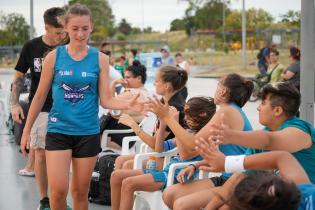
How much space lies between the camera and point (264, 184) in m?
2.53

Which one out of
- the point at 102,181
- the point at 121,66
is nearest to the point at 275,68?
the point at 121,66

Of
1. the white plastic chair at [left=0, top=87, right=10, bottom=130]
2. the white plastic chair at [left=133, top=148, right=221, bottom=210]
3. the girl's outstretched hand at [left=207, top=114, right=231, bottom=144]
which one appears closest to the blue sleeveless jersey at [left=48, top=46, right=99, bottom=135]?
the white plastic chair at [left=133, top=148, right=221, bottom=210]

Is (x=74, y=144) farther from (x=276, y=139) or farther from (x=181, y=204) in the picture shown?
(x=276, y=139)

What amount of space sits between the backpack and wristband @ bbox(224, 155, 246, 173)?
3.42 m

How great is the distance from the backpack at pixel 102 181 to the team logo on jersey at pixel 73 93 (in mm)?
1910

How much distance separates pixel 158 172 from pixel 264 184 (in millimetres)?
2772

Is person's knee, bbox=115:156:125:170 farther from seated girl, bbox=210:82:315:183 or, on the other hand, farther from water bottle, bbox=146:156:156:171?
seated girl, bbox=210:82:315:183

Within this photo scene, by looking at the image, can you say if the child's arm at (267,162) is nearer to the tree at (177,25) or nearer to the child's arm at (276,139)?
the child's arm at (276,139)

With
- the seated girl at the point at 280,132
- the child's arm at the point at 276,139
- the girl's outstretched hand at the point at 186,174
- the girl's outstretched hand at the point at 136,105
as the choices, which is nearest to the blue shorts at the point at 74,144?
the girl's outstretched hand at the point at 136,105

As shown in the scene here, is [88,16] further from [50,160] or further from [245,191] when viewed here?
[245,191]

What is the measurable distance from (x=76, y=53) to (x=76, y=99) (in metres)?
0.35

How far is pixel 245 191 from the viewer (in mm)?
2527

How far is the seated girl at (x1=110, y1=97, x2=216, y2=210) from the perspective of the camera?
501 centimetres

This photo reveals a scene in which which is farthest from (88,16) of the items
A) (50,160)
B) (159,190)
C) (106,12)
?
(106,12)
